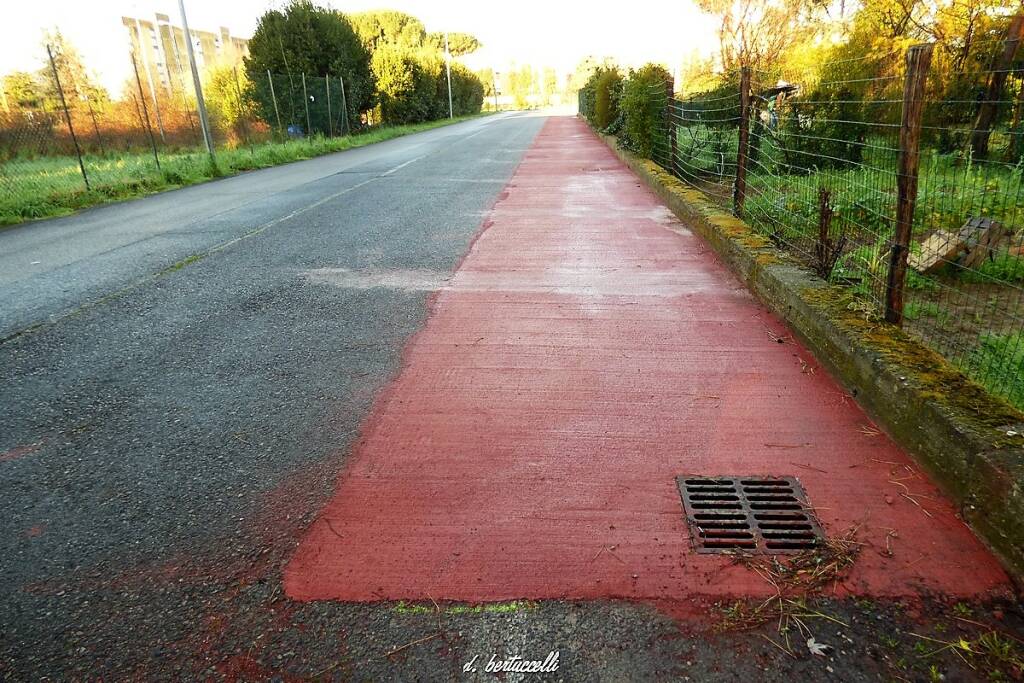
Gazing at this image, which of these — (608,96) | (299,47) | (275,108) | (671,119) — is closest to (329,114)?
(299,47)

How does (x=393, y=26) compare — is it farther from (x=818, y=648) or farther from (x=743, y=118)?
(x=818, y=648)

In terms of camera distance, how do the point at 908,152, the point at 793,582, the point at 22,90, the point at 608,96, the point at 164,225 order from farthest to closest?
the point at 608,96 → the point at 22,90 → the point at 164,225 → the point at 908,152 → the point at 793,582

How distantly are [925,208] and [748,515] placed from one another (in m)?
6.01

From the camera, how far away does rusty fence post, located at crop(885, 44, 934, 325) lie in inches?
128

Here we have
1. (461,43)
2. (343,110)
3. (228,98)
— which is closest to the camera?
(228,98)

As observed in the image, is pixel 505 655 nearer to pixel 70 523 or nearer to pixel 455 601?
pixel 455 601

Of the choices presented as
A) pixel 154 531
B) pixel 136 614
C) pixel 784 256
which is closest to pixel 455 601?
pixel 136 614

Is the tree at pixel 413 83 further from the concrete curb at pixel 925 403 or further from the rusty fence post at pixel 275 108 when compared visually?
the concrete curb at pixel 925 403

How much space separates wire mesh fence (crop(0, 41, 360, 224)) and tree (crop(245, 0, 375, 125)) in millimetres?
300

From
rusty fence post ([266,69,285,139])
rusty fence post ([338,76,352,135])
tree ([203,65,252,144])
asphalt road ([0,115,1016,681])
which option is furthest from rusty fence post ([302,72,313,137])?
asphalt road ([0,115,1016,681])

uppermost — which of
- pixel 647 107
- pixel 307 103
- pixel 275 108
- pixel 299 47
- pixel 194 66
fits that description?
pixel 299 47

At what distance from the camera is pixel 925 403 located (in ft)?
9.04

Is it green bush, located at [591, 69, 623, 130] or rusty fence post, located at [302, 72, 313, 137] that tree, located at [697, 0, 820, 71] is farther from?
rusty fence post, located at [302, 72, 313, 137]

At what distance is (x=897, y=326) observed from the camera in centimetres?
353
